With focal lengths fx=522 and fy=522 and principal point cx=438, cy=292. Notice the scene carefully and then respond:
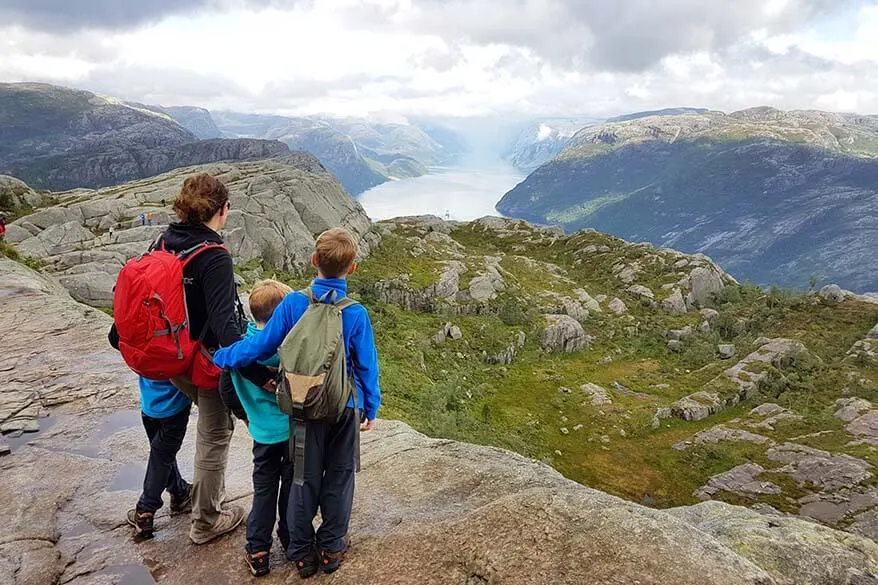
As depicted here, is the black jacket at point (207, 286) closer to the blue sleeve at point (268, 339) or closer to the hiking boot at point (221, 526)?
the blue sleeve at point (268, 339)

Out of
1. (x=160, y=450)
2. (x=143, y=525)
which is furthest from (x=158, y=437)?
(x=143, y=525)

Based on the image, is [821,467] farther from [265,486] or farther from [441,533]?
[265,486]

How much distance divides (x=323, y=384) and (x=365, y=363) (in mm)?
724

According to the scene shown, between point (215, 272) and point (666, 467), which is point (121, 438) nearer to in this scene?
point (215, 272)

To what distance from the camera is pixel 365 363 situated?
6316 millimetres

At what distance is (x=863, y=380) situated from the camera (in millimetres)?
50656

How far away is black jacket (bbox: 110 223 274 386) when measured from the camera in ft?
20.7

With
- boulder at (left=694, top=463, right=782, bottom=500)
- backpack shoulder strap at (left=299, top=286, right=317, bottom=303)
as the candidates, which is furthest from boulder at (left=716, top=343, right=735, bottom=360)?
backpack shoulder strap at (left=299, top=286, right=317, bottom=303)

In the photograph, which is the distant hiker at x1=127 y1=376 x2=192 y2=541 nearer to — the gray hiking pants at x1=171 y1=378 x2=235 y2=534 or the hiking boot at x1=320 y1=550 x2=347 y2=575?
the gray hiking pants at x1=171 y1=378 x2=235 y2=534

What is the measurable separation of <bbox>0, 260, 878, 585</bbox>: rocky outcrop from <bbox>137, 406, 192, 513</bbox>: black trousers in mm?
622

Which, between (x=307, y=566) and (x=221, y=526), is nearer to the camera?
(x=307, y=566)

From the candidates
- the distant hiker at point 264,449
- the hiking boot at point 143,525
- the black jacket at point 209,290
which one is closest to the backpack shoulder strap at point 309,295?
the distant hiker at point 264,449

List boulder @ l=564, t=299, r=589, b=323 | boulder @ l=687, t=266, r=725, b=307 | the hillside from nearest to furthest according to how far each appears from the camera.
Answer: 1. the hillside
2. boulder @ l=564, t=299, r=589, b=323
3. boulder @ l=687, t=266, r=725, b=307

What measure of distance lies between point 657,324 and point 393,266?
3854 centimetres
